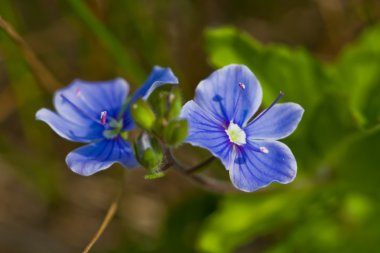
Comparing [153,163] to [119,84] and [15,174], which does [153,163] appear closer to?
[119,84]

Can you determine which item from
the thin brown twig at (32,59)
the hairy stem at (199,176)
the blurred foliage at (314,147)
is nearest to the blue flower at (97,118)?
the hairy stem at (199,176)

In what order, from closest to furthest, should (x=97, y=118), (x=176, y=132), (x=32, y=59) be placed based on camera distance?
1. (x=176, y=132)
2. (x=97, y=118)
3. (x=32, y=59)

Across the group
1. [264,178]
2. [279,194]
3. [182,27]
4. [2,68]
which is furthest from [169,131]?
[2,68]

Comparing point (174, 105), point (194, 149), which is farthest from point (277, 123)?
point (194, 149)

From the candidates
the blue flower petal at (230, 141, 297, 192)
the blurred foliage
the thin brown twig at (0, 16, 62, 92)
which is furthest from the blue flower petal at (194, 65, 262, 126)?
the thin brown twig at (0, 16, 62, 92)

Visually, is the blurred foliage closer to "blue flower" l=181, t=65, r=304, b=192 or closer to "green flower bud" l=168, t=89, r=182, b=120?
"blue flower" l=181, t=65, r=304, b=192

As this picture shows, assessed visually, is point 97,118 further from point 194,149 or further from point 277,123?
point 194,149
